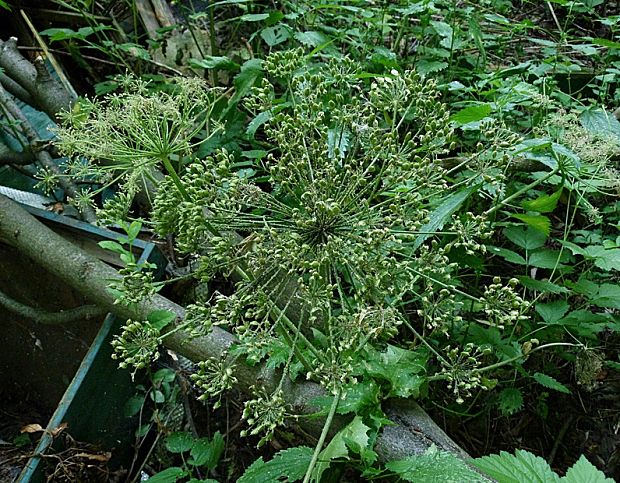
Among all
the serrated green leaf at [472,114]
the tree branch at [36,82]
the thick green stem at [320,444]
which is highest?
the tree branch at [36,82]

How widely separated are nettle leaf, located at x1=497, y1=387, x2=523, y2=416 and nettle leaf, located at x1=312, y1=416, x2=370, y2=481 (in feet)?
1.97

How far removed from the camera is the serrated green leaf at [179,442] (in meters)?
1.86

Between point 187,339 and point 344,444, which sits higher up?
point 187,339

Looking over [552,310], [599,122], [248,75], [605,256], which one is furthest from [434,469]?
[248,75]

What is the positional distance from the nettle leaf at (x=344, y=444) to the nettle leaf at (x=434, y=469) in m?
0.09

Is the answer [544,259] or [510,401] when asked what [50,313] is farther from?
[544,259]

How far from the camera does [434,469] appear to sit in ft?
4.22

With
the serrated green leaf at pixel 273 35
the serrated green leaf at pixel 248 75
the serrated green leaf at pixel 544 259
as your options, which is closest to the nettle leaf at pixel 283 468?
the serrated green leaf at pixel 544 259

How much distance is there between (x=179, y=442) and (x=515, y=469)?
105 centimetres

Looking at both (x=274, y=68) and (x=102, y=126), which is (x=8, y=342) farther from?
(x=274, y=68)

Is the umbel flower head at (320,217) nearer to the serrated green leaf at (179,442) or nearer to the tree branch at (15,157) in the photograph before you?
the serrated green leaf at (179,442)

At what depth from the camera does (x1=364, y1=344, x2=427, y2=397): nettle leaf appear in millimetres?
1504

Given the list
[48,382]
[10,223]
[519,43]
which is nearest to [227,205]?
[10,223]

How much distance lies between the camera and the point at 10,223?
2.26 metres
